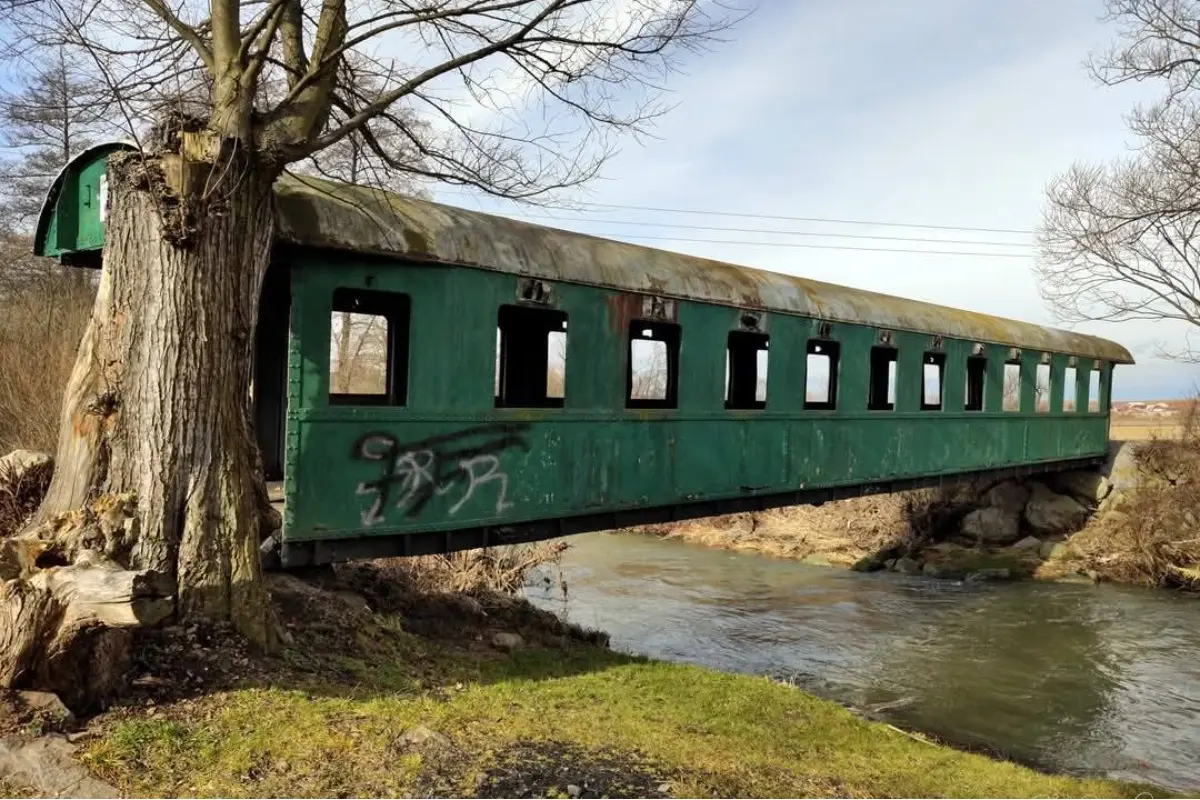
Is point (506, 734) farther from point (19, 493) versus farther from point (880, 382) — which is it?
point (880, 382)

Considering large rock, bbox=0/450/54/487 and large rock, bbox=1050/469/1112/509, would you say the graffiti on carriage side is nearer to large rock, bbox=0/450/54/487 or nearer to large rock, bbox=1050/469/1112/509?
large rock, bbox=0/450/54/487

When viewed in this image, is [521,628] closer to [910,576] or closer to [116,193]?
[116,193]

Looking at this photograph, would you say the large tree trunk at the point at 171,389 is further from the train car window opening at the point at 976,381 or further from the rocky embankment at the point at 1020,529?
the rocky embankment at the point at 1020,529

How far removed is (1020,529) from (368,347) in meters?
16.4

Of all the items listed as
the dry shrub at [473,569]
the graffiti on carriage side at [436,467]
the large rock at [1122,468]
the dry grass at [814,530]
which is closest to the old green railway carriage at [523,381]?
the graffiti on carriage side at [436,467]

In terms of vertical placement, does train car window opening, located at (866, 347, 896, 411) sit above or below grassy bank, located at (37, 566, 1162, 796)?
above

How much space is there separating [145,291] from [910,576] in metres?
16.6

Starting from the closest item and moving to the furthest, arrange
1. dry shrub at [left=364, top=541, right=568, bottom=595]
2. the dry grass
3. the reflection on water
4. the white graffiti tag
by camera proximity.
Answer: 1. the white graffiti tag
2. the reflection on water
3. dry shrub at [left=364, top=541, right=568, bottom=595]
4. the dry grass

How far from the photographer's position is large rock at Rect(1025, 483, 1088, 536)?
19.3 metres

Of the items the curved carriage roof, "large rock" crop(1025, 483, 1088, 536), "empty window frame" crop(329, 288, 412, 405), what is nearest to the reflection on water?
"large rock" crop(1025, 483, 1088, 536)

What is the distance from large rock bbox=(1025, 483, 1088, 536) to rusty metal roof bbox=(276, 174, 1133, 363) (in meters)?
9.68

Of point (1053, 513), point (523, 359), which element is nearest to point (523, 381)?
point (523, 359)

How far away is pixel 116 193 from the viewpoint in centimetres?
536

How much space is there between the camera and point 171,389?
5.19 m
